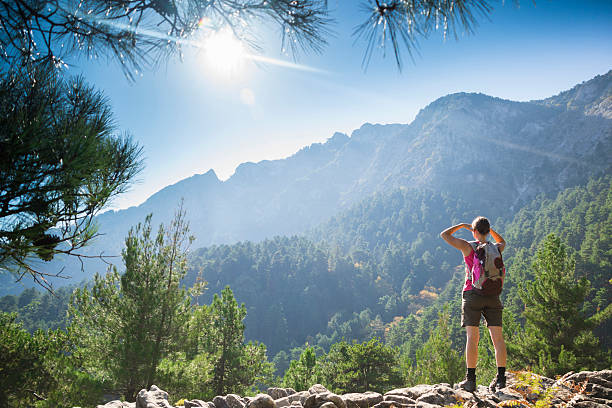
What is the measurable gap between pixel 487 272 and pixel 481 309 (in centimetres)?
35

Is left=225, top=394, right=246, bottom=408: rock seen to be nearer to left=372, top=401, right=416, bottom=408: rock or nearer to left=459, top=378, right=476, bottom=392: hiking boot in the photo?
left=372, top=401, right=416, bottom=408: rock

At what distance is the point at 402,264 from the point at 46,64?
10342cm

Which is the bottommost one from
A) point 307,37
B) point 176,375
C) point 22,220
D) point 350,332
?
point 350,332

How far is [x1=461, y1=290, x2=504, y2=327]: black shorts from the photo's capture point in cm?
238

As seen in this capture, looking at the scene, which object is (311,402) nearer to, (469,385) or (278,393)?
(278,393)

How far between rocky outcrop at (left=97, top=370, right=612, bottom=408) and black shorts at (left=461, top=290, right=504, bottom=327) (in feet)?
1.38

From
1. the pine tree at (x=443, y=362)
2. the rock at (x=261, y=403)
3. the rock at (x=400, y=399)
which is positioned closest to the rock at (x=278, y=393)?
the rock at (x=261, y=403)

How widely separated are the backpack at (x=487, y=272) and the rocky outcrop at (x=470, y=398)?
0.63 meters

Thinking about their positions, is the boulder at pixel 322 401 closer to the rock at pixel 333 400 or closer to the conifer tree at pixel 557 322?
the rock at pixel 333 400

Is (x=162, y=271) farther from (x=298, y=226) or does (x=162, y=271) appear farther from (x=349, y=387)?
(x=298, y=226)

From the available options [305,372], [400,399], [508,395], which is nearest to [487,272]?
[508,395]

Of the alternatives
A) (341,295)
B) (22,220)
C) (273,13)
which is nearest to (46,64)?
(22,220)

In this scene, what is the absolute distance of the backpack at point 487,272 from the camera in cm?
235

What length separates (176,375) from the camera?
516 centimetres
